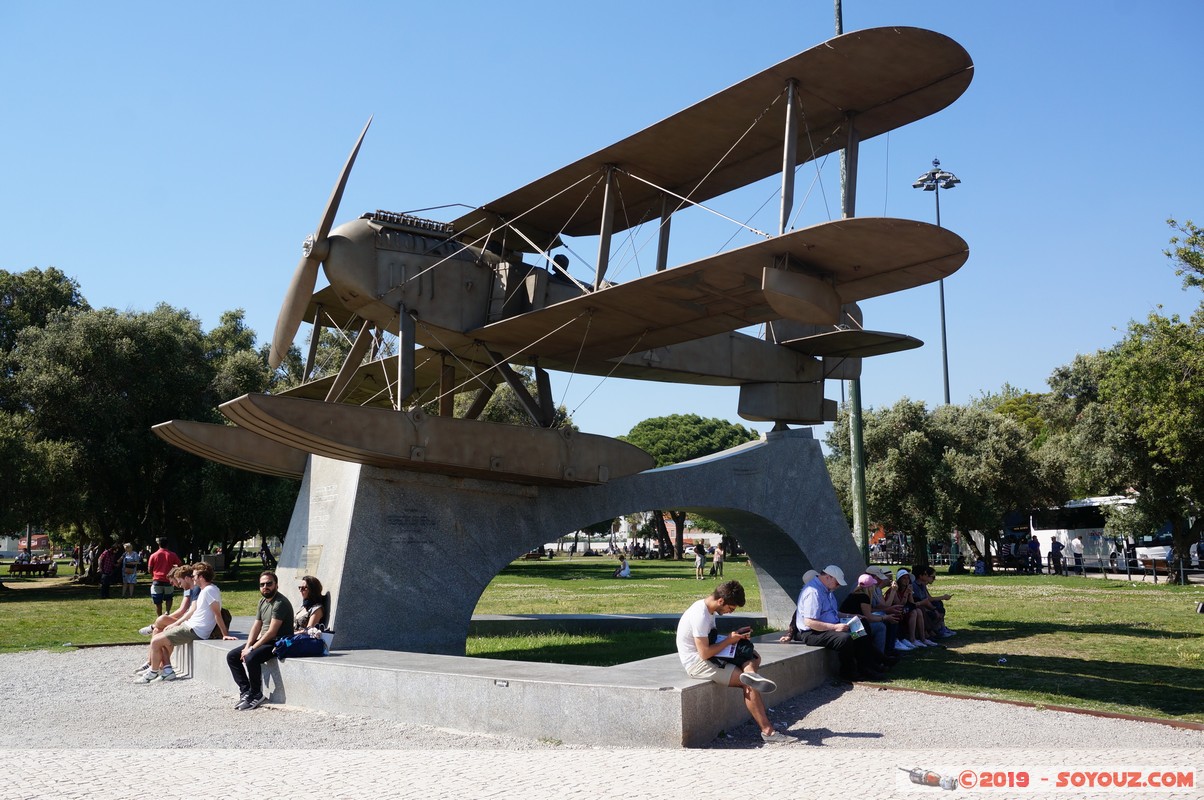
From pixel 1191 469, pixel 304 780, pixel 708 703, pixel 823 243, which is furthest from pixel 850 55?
pixel 1191 469

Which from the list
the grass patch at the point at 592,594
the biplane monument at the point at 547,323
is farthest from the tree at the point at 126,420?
the biplane monument at the point at 547,323

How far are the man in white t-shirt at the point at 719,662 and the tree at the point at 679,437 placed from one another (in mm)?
66865

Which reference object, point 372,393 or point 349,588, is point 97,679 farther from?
point 372,393

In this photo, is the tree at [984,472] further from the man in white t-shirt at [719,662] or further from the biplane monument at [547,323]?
the man in white t-shirt at [719,662]

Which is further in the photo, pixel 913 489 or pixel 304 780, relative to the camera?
pixel 913 489

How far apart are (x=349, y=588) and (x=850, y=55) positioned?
9122 millimetres

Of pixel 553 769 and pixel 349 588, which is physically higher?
pixel 349 588

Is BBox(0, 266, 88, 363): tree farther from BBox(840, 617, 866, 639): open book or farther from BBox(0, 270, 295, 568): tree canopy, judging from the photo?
BBox(840, 617, 866, 639): open book

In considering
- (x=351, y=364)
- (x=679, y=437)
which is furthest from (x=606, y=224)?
(x=679, y=437)

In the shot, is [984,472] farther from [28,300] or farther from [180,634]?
[28,300]

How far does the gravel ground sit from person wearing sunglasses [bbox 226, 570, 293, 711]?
23 centimetres

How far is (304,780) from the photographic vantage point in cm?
661

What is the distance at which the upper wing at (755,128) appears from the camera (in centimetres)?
1123

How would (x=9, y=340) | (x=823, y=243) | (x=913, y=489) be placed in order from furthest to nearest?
(x=913, y=489) → (x=9, y=340) → (x=823, y=243)
